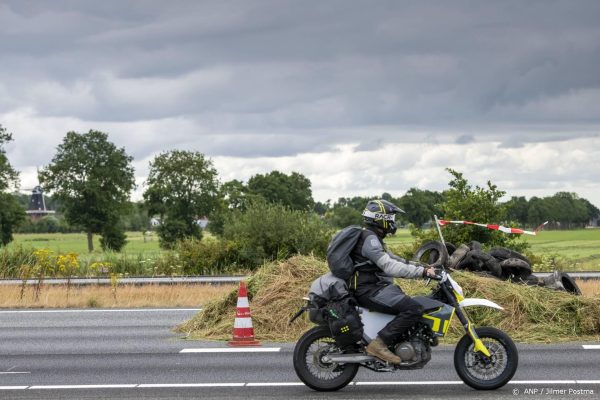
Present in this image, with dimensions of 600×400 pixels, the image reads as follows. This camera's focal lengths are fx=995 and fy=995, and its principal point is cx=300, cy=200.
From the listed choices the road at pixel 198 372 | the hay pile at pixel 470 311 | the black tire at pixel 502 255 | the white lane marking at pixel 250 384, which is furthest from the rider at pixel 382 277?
the black tire at pixel 502 255

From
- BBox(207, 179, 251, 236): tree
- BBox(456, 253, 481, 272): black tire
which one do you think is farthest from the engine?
BBox(207, 179, 251, 236): tree

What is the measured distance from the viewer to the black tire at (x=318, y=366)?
32.8ft

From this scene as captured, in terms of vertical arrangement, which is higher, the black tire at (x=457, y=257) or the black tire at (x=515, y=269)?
the black tire at (x=457, y=257)

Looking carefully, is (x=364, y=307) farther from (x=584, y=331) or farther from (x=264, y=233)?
(x=264, y=233)

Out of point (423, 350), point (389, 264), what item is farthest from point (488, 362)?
point (389, 264)

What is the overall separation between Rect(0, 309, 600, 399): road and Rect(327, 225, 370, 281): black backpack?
1244 mm

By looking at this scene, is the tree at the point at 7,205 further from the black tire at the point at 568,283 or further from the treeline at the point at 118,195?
the black tire at the point at 568,283

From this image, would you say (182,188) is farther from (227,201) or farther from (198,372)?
(198,372)

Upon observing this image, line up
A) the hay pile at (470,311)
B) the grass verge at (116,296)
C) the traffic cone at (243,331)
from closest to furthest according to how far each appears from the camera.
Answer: the traffic cone at (243,331) < the hay pile at (470,311) < the grass verge at (116,296)

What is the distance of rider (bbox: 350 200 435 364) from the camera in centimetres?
969

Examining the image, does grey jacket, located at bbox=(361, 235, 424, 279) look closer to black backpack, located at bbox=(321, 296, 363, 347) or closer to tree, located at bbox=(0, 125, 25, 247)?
black backpack, located at bbox=(321, 296, 363, 347)

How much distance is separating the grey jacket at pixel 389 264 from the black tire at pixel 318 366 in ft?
2.88

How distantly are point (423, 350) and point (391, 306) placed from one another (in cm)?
58

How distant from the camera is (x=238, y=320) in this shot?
555 inches
